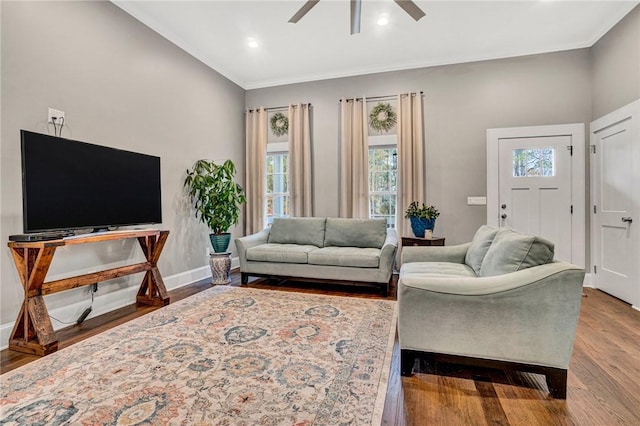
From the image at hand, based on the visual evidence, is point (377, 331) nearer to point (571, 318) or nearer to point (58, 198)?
point (571, 318)

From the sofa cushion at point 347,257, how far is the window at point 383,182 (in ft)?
3.49

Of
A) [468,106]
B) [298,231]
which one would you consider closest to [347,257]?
[298,231]

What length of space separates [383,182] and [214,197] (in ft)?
8.31

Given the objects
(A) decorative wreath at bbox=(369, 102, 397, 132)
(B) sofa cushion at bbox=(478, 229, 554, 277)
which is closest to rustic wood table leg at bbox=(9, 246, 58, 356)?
(B) sofa cushion at bbox=(478, 229, 554, 277)

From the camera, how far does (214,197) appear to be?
4.24m

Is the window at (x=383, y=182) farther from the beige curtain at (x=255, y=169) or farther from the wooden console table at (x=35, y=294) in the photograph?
the wooden console table at (x=35, y=294)

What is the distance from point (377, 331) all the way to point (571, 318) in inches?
52.8

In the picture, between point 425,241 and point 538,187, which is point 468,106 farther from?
point 425,241

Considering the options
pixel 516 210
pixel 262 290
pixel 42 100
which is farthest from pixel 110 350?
pixel 516 210

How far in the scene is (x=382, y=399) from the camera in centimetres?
170

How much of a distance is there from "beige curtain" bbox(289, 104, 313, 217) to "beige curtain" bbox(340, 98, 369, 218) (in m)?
0.57

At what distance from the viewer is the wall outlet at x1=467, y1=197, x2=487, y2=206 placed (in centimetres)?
448

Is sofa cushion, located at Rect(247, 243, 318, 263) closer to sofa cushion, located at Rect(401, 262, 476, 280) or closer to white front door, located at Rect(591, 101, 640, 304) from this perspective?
sofa cushion, located at Rect(401, 262, 476, 280)

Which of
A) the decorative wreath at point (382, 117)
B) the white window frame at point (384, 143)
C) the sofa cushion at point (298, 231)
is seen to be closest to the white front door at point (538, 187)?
the white window frame at point (384, 143)
